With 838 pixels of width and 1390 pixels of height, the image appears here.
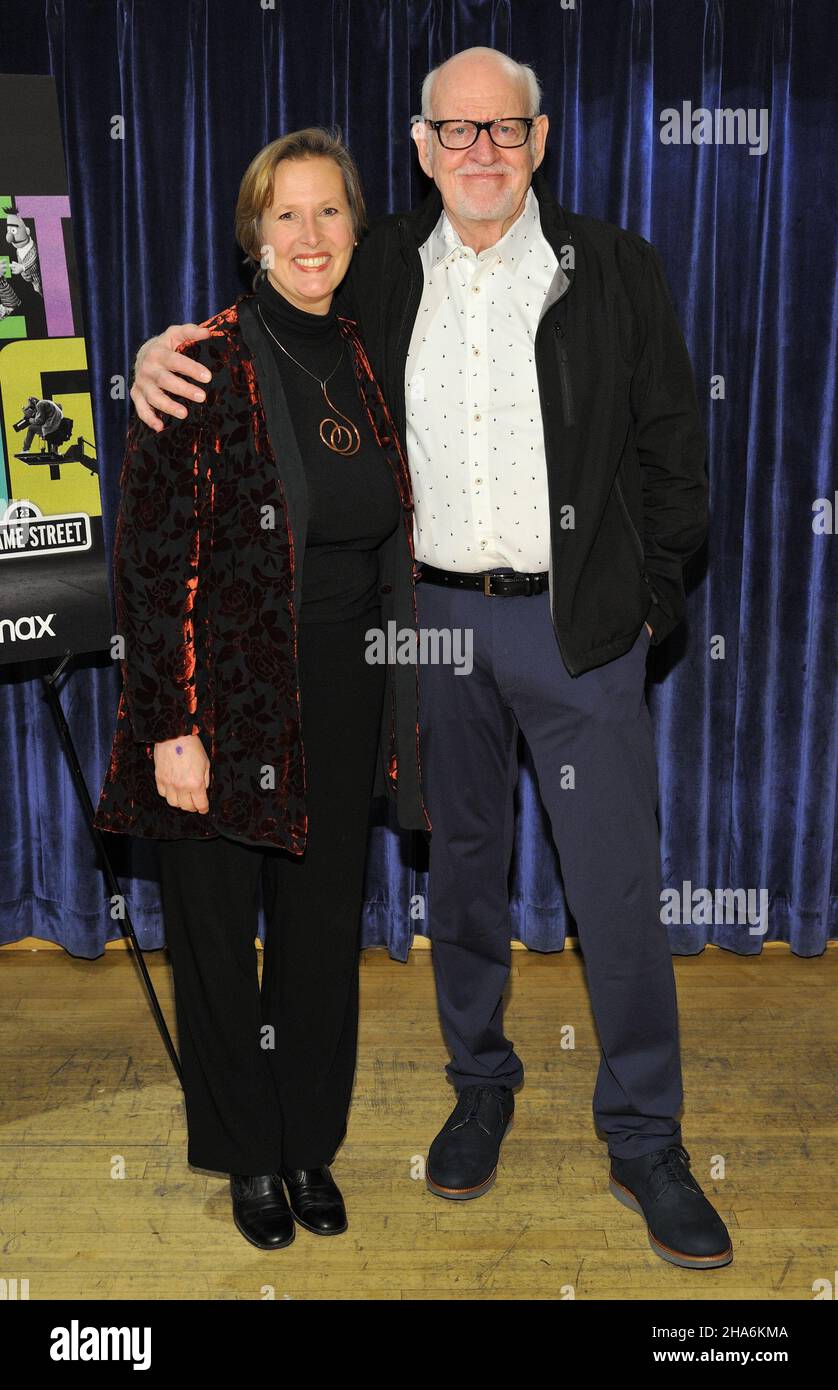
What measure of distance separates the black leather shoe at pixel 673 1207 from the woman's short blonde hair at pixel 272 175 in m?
1.63

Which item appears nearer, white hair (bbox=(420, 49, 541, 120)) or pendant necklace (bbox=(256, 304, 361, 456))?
pendant necklace (bbox=(256, 304, 361, 456))

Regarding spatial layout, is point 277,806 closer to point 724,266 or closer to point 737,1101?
point 737,1101

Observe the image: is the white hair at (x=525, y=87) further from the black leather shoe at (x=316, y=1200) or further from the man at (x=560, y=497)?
the black leather shoe at (x=316, y=1200)

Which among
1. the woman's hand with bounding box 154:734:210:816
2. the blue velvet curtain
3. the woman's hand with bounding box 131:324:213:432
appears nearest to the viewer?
the woman's hand with bounding box 131:324:213:432

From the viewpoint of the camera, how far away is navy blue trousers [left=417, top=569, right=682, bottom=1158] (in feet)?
7.14

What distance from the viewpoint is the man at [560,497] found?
7.00 ft

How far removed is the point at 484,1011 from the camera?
2.44 metres

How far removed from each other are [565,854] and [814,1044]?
3.35ft

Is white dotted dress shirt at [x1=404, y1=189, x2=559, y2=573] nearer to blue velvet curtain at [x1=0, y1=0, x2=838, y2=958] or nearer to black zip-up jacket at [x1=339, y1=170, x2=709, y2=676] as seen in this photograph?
black zip-up jacket at [x1=339, y1=170, x2=709, y2=676]

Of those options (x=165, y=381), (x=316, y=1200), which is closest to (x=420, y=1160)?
(x=316, y=1200)

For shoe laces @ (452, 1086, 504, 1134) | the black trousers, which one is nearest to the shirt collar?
the black trousers

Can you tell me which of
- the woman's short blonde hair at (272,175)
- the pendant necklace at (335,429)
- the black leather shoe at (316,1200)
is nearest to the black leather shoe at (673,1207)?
the black leather shoe at (316,1200)

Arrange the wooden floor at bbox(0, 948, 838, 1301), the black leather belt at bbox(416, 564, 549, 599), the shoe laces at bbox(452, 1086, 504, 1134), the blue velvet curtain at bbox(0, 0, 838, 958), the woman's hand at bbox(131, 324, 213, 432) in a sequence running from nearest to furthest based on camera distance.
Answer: the woman's hand at bbox(131, 324, 213, 432) < the wooden floor at bbox(0, 948, 838, 1301) < the black leather belt at bbox(416, 564, 549, 599) < the shoe laces at bbox(452, 1086, 504, 1134) < the blue velvet curtain at bbox(0, 0, 838, 958)

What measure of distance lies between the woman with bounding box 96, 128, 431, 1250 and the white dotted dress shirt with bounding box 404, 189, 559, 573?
4.6 inches
